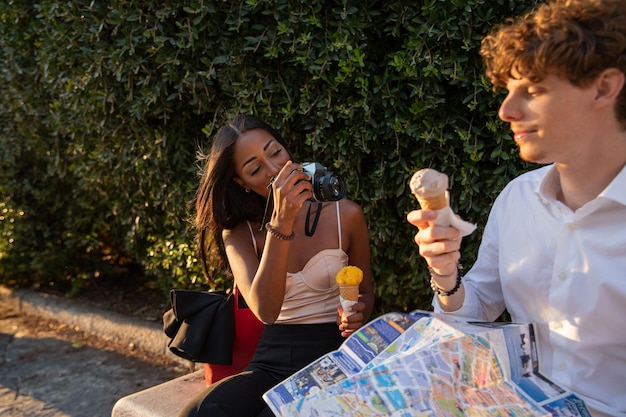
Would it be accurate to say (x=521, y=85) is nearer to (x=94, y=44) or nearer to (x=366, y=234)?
(x=366, y=234)

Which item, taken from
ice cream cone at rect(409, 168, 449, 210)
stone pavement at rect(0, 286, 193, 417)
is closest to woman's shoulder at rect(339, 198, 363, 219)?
ice cream cone at rect(409, 168, 449, 210)

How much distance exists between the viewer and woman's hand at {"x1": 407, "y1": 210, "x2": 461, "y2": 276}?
64.8 inches

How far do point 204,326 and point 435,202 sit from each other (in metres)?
1.51

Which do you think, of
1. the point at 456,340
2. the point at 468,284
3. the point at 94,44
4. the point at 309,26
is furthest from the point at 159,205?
the point at 456,340

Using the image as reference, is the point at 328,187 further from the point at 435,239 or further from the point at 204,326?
the point at 204,326

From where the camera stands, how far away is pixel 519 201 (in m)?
2.02

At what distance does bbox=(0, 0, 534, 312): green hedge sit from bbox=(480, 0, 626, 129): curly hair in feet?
3.10

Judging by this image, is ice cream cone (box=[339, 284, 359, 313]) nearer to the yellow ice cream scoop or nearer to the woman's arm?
the yellow ice cream scoop

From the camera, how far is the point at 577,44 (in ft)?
5.12

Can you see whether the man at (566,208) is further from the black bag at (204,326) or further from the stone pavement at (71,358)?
the stone pavement at (71,358)

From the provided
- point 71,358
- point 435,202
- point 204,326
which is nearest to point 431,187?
point 435,202

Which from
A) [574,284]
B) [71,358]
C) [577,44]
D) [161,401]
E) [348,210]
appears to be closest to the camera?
[577,44]

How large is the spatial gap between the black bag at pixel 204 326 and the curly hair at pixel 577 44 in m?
1.72

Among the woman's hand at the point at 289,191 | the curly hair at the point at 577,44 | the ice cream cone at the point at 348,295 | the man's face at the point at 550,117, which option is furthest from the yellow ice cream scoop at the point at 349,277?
the curly hair at the point at 577,44
